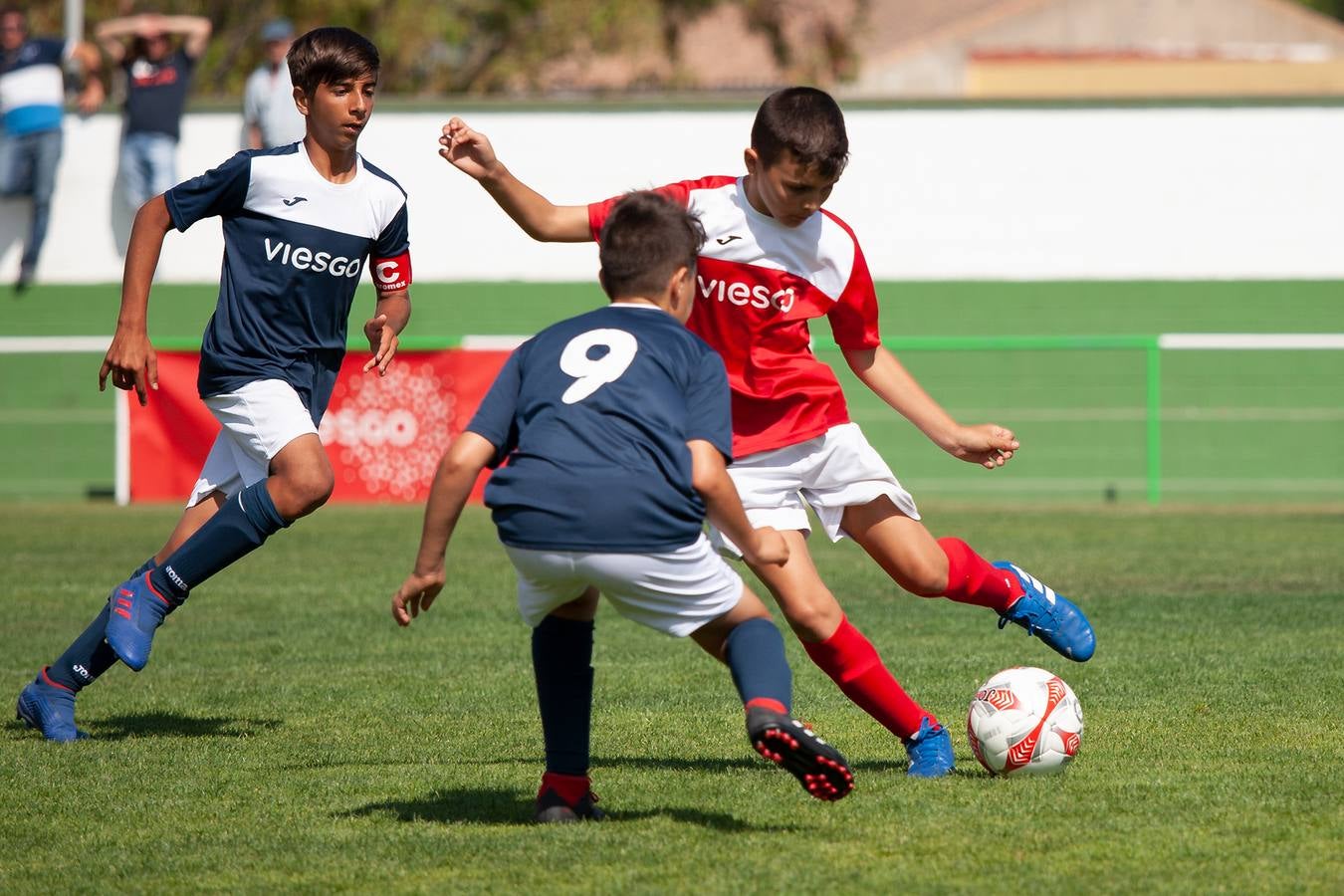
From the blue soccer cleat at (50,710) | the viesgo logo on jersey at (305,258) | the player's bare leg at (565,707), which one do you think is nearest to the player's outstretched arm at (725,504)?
the player's bare leg at (565,707)

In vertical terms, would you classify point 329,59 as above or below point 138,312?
above

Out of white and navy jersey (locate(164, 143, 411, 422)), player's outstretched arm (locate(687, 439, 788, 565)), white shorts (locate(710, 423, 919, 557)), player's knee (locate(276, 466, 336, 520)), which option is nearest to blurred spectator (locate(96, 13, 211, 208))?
white and navy jersey (locate(164, 143, 411, 422))

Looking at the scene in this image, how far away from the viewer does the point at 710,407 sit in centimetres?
390

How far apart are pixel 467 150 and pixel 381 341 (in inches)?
37.5

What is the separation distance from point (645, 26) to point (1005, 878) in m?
23.7

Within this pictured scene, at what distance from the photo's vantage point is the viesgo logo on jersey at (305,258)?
5.53 m

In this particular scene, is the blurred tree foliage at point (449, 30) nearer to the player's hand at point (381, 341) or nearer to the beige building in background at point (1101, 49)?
the beige building in background at point (1101, 49)

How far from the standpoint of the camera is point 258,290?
18.1 feet

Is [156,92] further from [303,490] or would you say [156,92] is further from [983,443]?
[983,443]

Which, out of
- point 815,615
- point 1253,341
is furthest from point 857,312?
point 1253,341

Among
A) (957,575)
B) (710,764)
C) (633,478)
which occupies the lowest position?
(710,764)

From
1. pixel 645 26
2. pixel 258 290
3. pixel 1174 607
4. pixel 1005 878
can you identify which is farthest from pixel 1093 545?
pixel 645 26

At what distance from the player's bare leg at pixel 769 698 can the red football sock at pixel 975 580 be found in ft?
3.35

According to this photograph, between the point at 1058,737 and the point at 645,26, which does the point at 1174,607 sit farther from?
the point at 645,26
